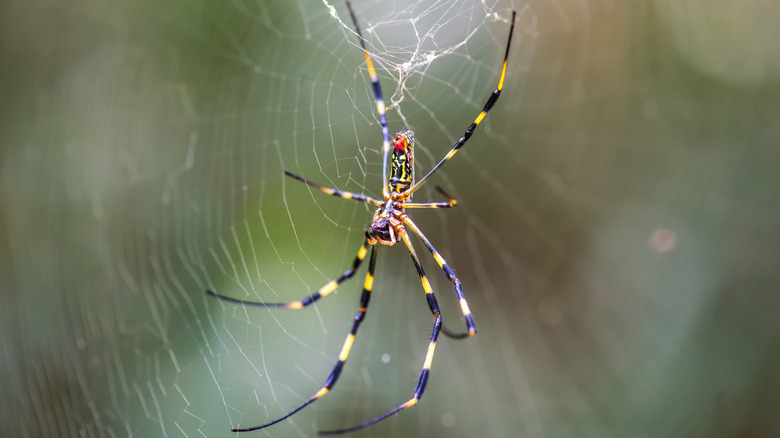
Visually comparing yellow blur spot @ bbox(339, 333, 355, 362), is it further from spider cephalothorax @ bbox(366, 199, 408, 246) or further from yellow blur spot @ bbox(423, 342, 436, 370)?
spider cephalothorax @ bbox(366, 199, 408, 246)

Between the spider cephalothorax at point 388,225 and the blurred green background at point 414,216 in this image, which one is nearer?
the spider cephalothorax at point 388,225

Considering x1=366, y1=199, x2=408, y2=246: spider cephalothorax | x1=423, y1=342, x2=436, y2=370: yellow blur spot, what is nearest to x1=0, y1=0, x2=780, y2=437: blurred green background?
x1=366, y1=199, x2=408, y2=246: spider cephalothorax

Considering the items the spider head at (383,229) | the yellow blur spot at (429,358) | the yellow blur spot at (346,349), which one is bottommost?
the yellow blur spot at (429,358)

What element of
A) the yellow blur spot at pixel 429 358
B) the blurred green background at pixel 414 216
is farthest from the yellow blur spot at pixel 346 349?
the blurred green background at pixel 414 216

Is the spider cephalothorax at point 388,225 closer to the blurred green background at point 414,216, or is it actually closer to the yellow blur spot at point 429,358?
the blurred green background at point 414,216

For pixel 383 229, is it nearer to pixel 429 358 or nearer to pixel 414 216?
pixel 429 358

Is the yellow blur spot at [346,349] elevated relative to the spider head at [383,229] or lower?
lower

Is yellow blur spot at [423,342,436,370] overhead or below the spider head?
below

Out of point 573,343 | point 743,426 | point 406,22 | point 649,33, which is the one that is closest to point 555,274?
point 573,343

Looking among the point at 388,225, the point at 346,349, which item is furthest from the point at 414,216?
the point at 346,349
